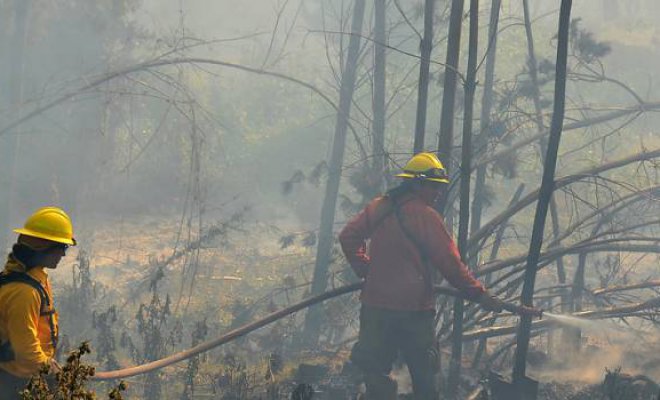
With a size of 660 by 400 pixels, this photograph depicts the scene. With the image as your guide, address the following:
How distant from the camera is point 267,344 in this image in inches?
381

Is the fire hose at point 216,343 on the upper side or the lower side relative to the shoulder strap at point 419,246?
lower

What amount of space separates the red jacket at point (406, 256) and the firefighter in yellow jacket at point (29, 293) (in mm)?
2809

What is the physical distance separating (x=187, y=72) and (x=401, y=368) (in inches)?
645

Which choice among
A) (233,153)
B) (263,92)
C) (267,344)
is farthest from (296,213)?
(267,344)

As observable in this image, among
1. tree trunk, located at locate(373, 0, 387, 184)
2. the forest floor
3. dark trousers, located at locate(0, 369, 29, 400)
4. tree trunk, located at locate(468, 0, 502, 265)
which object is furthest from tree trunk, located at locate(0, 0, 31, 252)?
dark trousers, located at locate(0, 369, 29, 400)

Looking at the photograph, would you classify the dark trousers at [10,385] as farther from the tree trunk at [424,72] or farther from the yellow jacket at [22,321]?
the tree trunk at [424,72]

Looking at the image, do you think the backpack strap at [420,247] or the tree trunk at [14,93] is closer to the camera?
the backpack strap at [420,247]

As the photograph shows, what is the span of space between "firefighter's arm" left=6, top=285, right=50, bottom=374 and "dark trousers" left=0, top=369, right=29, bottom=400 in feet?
0.71

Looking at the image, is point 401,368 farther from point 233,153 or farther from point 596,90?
point 596,90

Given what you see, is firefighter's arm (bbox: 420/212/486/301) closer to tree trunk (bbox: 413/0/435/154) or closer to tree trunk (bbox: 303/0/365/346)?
tree trunk (bbox: 413/0/435/154)

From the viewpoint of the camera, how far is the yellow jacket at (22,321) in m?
4.13

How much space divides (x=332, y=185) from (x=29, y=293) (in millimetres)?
7198

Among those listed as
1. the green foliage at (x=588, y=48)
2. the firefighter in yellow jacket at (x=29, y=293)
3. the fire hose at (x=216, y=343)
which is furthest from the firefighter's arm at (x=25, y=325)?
the green foliage at (x=588, y=48)

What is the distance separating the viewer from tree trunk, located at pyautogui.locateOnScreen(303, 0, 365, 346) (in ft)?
35.0
